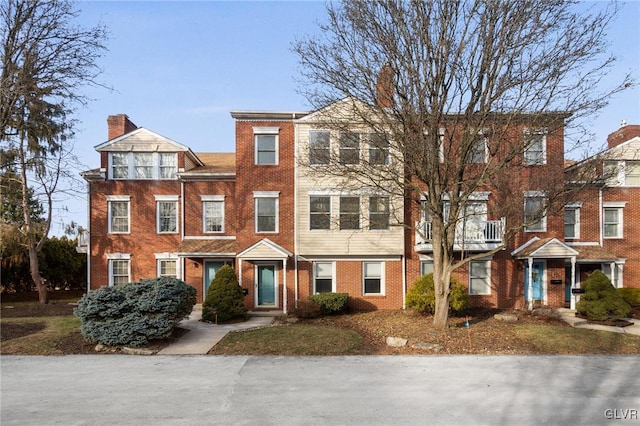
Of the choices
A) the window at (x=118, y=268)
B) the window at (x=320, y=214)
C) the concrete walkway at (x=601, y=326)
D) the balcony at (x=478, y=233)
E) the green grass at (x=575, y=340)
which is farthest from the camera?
the window at (x=118, y=268)

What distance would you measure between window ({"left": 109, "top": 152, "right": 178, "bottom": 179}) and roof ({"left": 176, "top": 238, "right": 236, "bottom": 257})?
3.73 metres

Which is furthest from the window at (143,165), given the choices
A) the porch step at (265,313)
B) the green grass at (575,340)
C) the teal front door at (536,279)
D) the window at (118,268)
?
the teal front door at (536,279)

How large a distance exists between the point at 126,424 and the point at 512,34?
12907 millimetres

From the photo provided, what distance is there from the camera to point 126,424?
6.46m

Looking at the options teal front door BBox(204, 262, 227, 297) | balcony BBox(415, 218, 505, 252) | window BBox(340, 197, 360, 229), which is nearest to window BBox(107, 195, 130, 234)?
teal front door BBox(204, 262, 227, 297)

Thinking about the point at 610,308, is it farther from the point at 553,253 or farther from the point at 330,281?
the point at 330,281

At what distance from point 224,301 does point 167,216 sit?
7502 mm

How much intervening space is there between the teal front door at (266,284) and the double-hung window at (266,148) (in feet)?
15.8

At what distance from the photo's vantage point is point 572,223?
20.6 metres

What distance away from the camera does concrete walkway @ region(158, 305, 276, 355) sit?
1183cm

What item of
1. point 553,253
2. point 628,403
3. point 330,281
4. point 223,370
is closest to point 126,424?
point 223,370

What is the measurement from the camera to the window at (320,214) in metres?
18.6

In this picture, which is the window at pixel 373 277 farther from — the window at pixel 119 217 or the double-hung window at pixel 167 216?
the window at pixel 119 217

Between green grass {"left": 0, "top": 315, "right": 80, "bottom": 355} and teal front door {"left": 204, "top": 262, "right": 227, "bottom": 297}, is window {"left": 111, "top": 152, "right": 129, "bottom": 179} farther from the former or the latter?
green grass {"left": 0, "top": 315, "right": 80, "bottom": 355}
